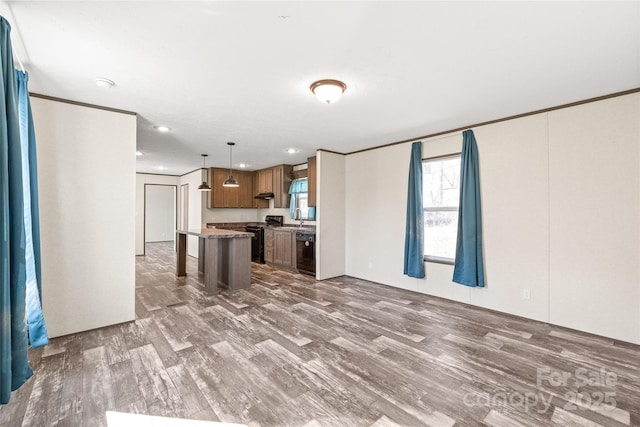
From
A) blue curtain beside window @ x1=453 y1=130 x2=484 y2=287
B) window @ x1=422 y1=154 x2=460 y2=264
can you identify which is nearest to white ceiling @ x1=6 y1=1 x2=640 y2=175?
blue curtain beside window @ x1=453 y1=130 x2=484 y2=287

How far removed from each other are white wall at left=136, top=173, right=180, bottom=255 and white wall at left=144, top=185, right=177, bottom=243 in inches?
80.5

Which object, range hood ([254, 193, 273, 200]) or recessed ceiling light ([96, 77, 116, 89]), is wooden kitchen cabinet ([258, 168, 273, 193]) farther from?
recessed ceiling light ([96, 77, 116, 89])

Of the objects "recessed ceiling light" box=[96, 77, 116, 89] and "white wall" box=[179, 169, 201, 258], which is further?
"white wall" box=[179, 169, 201, 258]

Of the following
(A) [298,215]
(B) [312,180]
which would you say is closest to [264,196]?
(A) [298,215]

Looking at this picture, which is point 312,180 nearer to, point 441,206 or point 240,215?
point 441,206

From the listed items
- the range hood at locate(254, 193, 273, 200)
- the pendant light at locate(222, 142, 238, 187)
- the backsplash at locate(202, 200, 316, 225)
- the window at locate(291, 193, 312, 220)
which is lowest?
the backsplash at locate(202, 200, 316, 225)

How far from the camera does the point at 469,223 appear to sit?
3975 millimetres

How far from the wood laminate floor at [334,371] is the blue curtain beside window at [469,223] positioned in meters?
0.52

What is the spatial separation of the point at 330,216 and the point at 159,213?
28.5ft

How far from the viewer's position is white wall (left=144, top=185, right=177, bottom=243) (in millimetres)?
11062

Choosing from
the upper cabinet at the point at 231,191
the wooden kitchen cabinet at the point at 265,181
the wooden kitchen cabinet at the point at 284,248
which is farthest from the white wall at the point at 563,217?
the upper cabinet at the point at 231,191

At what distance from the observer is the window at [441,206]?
442cm

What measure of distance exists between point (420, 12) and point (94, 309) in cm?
420

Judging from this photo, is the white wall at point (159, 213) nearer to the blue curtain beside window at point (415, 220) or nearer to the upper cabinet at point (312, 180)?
the upper cabinet at point (312, 180)
